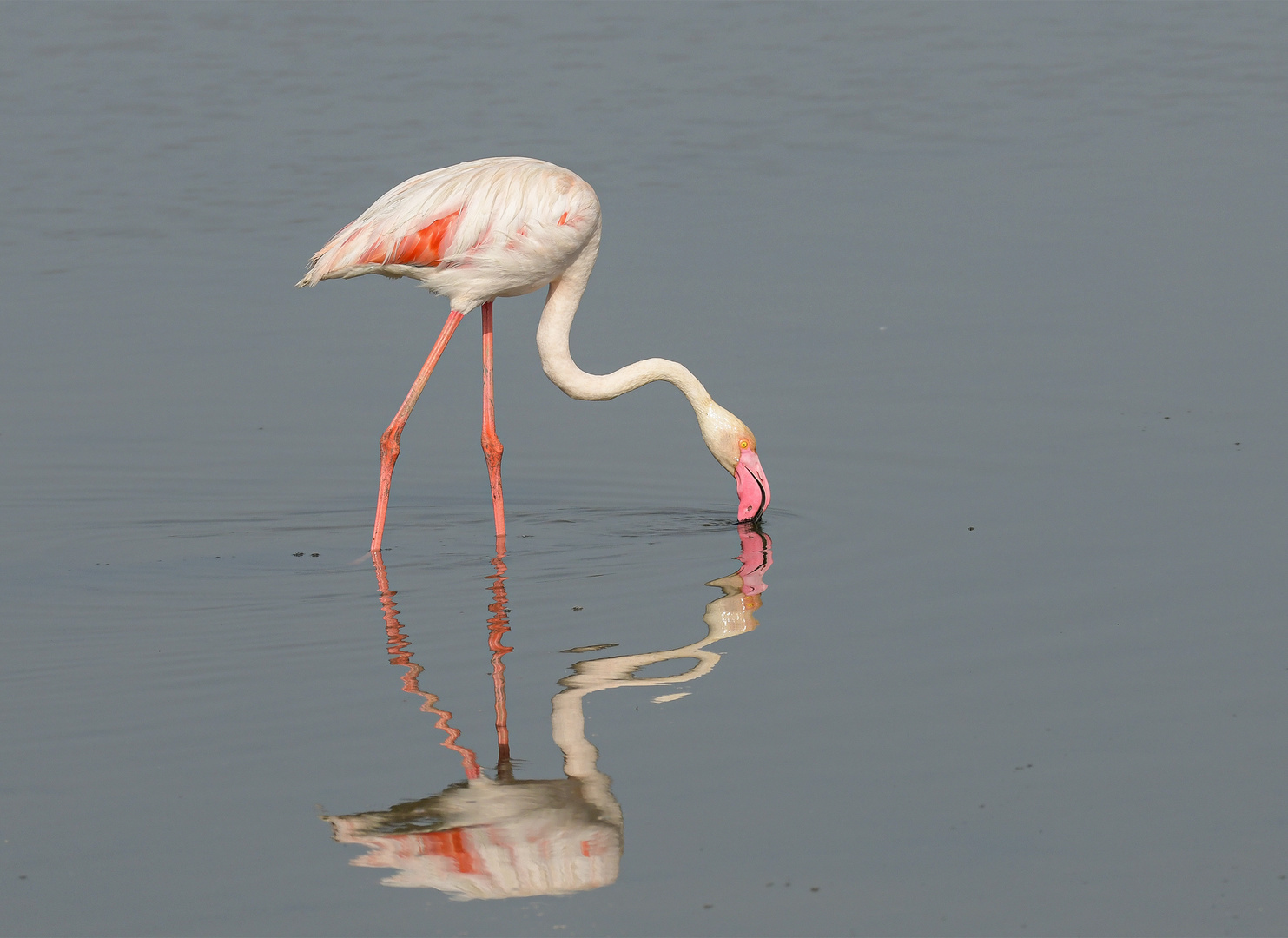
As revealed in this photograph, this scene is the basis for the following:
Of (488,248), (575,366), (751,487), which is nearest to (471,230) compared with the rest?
(488,248)

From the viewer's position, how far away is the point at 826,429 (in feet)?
33.4

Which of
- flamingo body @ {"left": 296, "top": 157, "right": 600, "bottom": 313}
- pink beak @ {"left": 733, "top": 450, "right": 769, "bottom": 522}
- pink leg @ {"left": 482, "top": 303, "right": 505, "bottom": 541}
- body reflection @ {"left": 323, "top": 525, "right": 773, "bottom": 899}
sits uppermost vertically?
flamingo body @ {"left": 296, "top": 157, "right": 600, "bottom": 313}

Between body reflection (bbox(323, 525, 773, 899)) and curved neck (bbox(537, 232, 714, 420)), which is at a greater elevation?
curved neck (bbox(537, 232, 714, 420))

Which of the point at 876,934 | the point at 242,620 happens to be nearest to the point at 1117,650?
the point at 876,934

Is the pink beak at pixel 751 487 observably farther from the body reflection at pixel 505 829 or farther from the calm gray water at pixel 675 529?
the body reflection at pixel 505 829

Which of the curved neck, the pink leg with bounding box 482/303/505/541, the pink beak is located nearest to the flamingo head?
the pink beak

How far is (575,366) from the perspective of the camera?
9.55 metres

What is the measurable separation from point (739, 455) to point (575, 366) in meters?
1.02

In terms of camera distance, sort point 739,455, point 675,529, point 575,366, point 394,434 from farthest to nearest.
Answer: point 575,366, point 394,434, point 739,455, point 675,529

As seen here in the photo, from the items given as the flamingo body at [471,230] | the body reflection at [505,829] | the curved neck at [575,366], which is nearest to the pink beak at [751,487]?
the curved neck at [575,366]

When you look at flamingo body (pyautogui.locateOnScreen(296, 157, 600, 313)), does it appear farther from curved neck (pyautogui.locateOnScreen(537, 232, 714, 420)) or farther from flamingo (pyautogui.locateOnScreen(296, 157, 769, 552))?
curved neck (pyautogui.locateOnScreen(537, 232, 714, 420))

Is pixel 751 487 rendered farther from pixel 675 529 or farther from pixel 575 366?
pixel 575 366

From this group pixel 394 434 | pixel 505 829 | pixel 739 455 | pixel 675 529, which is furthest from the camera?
pixel 394 434

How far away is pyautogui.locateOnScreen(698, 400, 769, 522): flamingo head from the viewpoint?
898 cm
